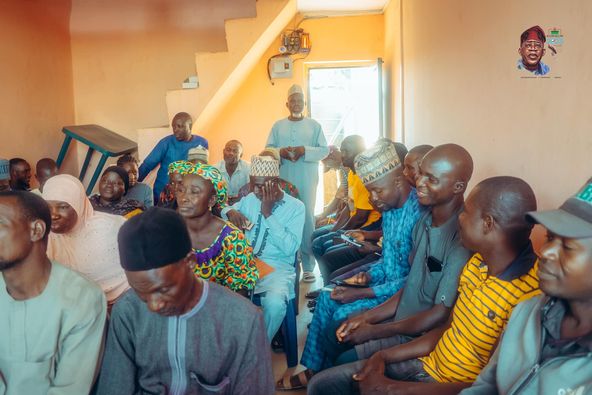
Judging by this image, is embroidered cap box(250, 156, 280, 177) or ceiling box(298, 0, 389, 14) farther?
ceiling box(298, 0, 389, 14)

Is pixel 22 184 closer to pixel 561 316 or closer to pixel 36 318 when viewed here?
pixel 36 318

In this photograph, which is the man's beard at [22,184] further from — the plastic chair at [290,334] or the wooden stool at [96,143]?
the plastic chair at [290,334]

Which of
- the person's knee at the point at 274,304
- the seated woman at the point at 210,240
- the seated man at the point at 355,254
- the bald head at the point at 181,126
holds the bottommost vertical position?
the person's knee at the point at 274,304

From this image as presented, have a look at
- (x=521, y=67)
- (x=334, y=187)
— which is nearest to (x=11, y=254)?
(x=521, y=67)

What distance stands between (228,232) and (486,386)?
1.43 meters

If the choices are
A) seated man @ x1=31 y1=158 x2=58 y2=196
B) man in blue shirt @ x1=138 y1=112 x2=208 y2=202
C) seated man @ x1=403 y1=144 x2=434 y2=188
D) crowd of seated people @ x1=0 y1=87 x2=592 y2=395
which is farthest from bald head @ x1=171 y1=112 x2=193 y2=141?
seated man @ x1=403 y1=144 x2=434 y2=188

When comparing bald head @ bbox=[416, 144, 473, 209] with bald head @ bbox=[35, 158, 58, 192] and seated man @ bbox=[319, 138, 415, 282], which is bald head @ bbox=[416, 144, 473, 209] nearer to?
seated man @ bbox=[319, 138, 415, 282]

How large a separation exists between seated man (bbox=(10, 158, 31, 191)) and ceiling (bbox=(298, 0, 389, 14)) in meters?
3.51

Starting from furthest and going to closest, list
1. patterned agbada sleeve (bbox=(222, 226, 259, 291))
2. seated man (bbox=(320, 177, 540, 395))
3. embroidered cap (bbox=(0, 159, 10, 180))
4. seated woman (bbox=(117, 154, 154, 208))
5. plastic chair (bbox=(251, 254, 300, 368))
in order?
1. seated woman (bbox=(117, 154, 154, 208))
2. embroidered cap (bbox=(0, 159, 10, 180))
3. plastic chair (bbox=(251, 254, 300, 368))
4. patterned agbada sleeve (bbox=(222, 226, 259, 291))
5. seated man (bbox=(320, 177, 540, 395))

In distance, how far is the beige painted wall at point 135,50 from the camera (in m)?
6.46

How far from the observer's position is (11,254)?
1604 mm

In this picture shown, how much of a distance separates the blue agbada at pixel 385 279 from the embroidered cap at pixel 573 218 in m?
1.23

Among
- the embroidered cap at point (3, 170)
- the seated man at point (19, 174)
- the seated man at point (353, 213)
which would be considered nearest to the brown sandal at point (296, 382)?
the seated man at point (353, 213)

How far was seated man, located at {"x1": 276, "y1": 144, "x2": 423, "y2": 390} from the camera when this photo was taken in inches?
99.0
